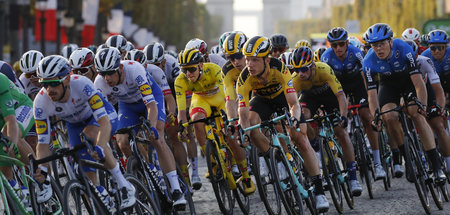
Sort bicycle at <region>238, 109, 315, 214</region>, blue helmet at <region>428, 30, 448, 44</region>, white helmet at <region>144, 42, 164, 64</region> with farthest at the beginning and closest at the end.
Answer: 1. blue helmet at <region>428, 30, 448, 44</region>
2. white helmet at <region>144, 42, 164, 64</region>
3. bicycle at <region>238, 109, 315, 214</region>

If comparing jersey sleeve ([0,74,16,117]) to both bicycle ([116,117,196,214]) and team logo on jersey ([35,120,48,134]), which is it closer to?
team logo on jersey ([35,120,48,134])

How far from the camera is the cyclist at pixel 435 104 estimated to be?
39.1 feet

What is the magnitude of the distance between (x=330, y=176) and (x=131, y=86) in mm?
2450

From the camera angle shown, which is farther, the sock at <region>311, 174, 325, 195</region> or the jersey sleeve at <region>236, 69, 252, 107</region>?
the jersey sleeve at <region>236, 69, 252, 107</region>

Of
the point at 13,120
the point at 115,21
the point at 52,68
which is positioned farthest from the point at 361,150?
the point at 115,21

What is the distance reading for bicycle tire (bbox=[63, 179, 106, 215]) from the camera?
7547 mm

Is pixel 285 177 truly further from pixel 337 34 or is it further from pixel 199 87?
pixel 337 34

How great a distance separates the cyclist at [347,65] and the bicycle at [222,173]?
2781 mm

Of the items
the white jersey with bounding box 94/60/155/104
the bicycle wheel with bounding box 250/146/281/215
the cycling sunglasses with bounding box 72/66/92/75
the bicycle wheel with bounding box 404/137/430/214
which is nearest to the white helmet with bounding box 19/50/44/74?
the cycling sunglasses with bounding box 72/66/92/75

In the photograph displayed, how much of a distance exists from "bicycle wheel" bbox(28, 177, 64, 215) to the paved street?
3238 millimetres

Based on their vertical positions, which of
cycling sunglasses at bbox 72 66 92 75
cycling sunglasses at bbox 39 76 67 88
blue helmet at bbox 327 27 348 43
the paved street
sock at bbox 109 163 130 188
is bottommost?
the paved street

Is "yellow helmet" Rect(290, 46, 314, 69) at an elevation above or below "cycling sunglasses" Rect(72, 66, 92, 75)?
above

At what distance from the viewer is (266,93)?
10492mm

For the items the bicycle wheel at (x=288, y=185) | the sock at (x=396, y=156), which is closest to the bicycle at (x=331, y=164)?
the sock at (x=396, y=156)
